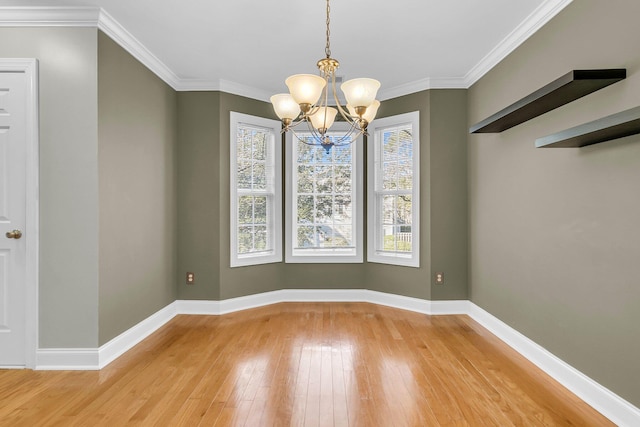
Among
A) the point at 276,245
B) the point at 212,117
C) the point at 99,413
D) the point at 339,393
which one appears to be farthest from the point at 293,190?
the point at 99,413

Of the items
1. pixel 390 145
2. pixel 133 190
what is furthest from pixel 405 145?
pixel 133 190

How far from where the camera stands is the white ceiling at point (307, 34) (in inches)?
110

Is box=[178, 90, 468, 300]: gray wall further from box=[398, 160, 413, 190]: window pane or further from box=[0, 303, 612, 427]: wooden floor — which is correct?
box=[0, 303, 612, 427]: wooden floor

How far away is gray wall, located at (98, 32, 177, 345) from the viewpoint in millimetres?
2996

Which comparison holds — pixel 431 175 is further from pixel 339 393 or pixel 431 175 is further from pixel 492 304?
pixel 339 393

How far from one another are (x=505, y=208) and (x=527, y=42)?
4.61 feet

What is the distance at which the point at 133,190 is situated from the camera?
3.46 meters

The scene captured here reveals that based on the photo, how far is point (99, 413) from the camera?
2250 mm

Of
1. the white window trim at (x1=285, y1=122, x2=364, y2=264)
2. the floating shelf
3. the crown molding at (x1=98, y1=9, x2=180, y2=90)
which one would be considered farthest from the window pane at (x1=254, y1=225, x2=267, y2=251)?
the floating shelf

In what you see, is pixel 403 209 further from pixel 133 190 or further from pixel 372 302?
pixel 133 190

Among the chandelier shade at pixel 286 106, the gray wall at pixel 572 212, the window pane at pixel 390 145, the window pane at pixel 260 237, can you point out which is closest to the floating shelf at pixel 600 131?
the gray wall at pixel 572 212

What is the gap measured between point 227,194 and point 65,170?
1.85 meters

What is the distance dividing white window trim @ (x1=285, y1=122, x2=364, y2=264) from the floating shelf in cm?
274

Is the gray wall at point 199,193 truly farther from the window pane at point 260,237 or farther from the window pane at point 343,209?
the window pane at point 343,209
